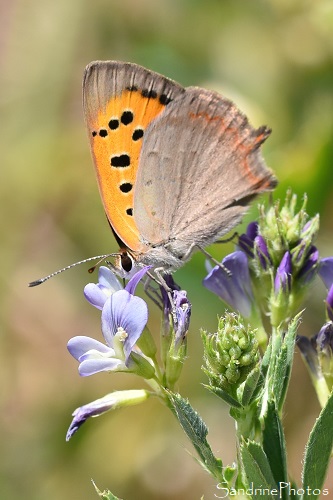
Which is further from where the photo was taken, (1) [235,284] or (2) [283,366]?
(1) [235,284]

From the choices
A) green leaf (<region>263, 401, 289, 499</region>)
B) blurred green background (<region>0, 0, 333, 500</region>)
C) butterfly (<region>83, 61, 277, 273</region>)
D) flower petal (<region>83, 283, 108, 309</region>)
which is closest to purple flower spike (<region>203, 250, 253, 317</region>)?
butterfly (<region>83, 61, 277, 273</region>)

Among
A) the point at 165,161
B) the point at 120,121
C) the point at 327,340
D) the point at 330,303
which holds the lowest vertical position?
the point at 327,340

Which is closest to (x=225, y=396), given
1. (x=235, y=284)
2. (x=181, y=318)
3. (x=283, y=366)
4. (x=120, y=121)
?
(x=283, y=366)

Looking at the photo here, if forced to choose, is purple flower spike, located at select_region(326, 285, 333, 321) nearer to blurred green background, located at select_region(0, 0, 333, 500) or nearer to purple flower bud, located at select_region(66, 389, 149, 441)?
Result: purple flower bud, located at select_region(66, 389, 149, 441)

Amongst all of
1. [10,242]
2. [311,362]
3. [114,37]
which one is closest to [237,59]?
[114,37]

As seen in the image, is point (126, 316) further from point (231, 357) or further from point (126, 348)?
point (231, 357)

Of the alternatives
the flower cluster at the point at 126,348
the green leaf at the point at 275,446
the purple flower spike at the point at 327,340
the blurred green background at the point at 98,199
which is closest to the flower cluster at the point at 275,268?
the purple flower spike at the point at 327,340
